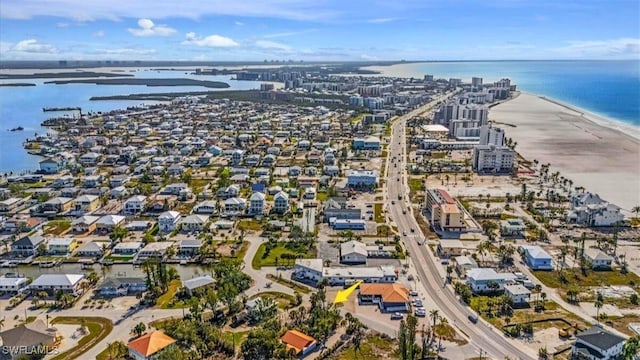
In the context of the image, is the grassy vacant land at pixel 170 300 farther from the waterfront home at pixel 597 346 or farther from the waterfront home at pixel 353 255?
the waterfront home at pixel 597 346

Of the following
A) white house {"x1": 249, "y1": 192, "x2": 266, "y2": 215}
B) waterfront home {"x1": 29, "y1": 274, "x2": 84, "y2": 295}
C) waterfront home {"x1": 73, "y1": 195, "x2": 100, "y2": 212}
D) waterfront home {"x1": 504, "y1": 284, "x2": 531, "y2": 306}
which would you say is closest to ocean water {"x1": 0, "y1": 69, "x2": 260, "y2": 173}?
waterfront home {"x1": 73, "y1": 195, "x2": 100, "y2": 212}

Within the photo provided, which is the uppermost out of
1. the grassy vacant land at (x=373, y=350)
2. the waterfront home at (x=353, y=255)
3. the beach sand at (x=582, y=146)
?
the beach sand at (x=582, y=146)

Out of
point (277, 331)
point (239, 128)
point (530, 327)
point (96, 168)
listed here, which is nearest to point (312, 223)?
point (277, 331)

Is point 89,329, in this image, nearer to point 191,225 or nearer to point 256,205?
point 191,225

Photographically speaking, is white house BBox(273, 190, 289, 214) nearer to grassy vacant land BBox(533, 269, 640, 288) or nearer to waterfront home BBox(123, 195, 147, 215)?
waterfront home BBox(123, 195, 147, 215)

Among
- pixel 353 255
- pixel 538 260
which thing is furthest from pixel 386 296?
pixel 538 260

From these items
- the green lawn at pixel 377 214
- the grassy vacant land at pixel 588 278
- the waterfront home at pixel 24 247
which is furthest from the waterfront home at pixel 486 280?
the waterfront home at pixel 24 247
